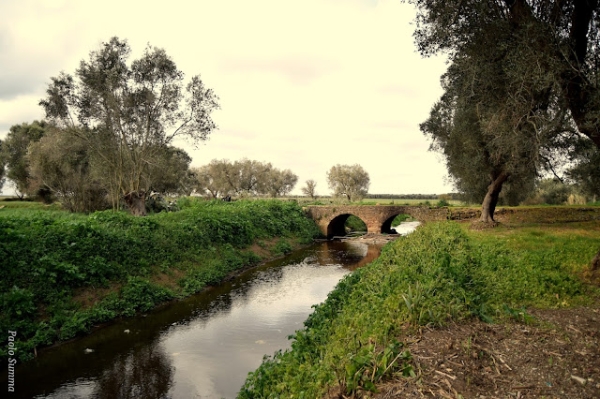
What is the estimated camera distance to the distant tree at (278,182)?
274ft

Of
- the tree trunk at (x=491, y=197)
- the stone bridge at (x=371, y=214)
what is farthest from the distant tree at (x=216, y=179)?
the tree trunk at (x=491, y=197)

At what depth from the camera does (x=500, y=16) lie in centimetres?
1186

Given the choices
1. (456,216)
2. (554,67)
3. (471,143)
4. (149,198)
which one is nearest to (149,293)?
(554,67)

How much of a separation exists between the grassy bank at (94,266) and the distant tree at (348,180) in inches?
2140

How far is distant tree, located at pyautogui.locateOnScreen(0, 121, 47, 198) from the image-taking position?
162 ft

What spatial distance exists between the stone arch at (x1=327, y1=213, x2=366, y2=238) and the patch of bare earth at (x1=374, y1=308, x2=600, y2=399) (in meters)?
36.8

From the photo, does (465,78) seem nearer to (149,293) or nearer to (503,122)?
(503,122)

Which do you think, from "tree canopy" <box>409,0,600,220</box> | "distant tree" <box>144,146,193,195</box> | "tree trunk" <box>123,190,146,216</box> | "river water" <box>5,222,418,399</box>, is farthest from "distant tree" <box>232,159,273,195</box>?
"tree canopy" <box>409,0,600,220</box>

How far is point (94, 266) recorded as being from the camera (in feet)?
50.3

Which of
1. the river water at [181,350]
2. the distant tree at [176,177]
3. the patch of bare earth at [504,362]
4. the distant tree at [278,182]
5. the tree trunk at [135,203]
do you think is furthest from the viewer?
the distant tree at [278,182]

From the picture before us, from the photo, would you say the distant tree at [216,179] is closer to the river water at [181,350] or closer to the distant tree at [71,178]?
the distant tree at [71,178]

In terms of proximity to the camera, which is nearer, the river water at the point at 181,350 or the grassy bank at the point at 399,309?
the grassy bank at the point at 399,309

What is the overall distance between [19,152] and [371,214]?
45.1 m

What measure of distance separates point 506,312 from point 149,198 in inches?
1344
